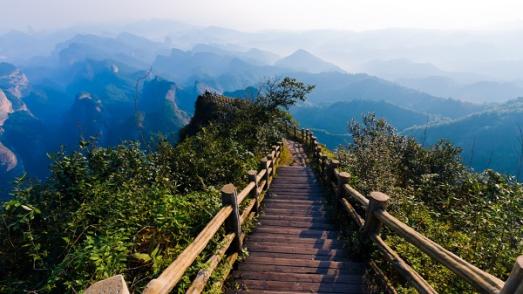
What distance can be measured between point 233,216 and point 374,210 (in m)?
2.48

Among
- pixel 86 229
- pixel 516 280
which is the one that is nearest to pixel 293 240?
pixel 86 229

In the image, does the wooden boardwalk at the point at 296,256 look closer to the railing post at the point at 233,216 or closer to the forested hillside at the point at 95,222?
the railing post at the point at 233,216

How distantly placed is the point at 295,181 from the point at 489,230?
6.89 m

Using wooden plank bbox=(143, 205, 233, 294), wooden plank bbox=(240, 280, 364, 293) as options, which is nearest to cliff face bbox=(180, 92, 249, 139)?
wooden plank bbox=(240, 280, 364, 293)

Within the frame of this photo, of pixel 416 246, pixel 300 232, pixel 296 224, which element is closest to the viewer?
pixel 416 246

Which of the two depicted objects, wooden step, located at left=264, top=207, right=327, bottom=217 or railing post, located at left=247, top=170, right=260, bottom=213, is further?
wooden step, located at left=264, top=207, right=327, bottom=217

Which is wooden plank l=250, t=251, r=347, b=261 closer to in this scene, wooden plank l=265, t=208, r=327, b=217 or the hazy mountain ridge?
wooden plank l=265, t=208, r=327, b=217

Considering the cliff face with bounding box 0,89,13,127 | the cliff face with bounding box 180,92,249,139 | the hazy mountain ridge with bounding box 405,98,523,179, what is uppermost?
the cliff face with bounding box 180,92,249,139

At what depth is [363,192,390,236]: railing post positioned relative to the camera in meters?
4.79

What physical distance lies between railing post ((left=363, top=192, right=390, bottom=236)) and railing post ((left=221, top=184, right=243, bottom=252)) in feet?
7.75

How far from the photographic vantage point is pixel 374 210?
488cm

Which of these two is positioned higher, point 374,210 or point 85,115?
point 374,210

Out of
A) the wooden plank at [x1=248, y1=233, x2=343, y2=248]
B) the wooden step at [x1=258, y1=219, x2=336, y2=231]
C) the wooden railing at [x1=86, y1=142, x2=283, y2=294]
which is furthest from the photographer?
the wooden step at [x1=258, y1=219, x2=336, y2=231]

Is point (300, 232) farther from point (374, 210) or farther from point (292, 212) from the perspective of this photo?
point (374, 210)
